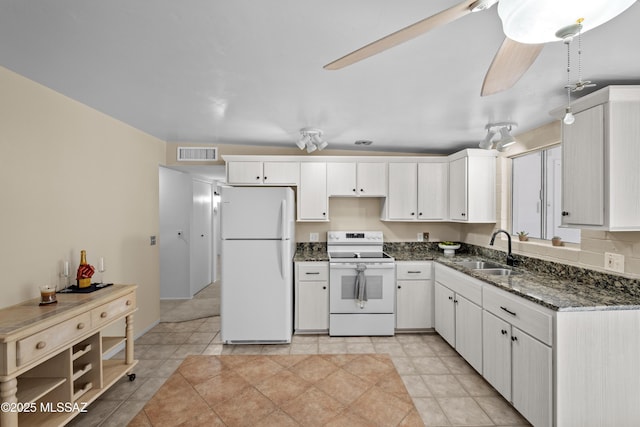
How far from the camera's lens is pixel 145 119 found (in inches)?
112

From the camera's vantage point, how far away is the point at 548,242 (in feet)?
9.09

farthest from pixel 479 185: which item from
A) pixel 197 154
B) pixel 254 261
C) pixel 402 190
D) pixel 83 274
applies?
pixel 83 274

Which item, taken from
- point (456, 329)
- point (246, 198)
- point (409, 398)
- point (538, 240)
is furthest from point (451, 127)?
point (409, 398)

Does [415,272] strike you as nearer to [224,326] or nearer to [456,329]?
[456,329]

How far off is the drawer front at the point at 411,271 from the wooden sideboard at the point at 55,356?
268 centimetres

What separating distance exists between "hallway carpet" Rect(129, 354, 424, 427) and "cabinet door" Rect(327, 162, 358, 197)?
1866 millimetres

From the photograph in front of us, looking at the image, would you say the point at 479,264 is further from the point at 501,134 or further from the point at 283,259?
the point at 283,259

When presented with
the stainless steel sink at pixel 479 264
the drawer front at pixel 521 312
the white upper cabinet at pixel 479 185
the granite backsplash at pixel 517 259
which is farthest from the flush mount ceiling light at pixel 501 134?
the drawer front at pixel 521 312

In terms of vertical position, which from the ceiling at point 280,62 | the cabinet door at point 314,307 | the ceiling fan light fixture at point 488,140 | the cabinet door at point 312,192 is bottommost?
the cabinet door at point 314,307

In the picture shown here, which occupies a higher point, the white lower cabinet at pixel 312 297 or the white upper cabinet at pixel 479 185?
the white upper cabinet at pixel 479 185

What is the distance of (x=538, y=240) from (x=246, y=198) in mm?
2948

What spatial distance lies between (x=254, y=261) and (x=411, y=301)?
184 cm

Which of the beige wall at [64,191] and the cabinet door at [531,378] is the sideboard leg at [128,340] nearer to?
the beige wall at [64,191]

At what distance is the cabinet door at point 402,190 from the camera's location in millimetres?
3762
